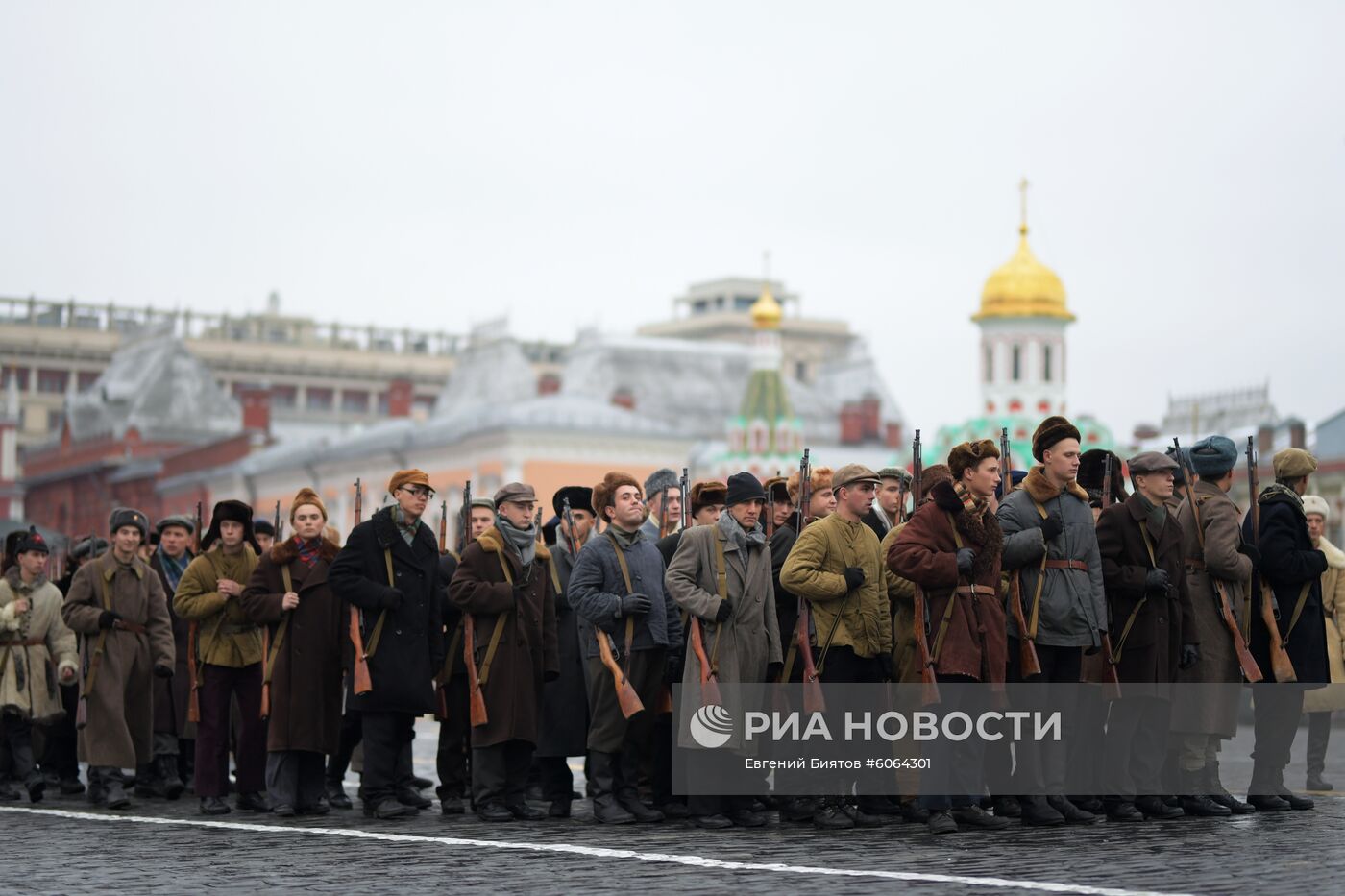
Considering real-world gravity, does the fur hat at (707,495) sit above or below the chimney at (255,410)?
below

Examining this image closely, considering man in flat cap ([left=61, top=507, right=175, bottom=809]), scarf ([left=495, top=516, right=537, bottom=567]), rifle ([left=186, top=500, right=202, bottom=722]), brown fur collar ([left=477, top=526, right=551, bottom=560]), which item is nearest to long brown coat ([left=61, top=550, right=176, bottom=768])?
man in flat cap ([left=61, top=507, right=175, bottom=809])

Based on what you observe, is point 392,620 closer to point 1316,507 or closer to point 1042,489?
point 1042,489

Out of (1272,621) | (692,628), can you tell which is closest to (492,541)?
(692,628)

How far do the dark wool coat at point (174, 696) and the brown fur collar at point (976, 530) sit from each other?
548 cm

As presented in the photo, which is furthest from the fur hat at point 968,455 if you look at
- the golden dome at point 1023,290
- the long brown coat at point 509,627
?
the golden dome at point 1023,290

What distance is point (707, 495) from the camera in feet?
43.8

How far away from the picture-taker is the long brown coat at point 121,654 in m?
14.5

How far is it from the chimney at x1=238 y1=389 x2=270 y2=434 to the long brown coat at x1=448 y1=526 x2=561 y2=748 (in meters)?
80.4

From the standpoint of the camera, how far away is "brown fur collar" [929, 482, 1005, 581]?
11.7 meters

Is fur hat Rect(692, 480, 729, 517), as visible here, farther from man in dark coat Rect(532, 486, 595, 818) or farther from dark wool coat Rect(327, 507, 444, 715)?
dark wool coat Rect(327, 507, 444, 715)

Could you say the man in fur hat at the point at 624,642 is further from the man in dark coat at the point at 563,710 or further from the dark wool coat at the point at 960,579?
the dark wool coat at the point at 960,579

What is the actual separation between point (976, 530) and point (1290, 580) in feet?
6.16

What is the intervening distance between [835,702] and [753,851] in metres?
1.45

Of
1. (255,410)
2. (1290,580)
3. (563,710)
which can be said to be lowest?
(563,710)
